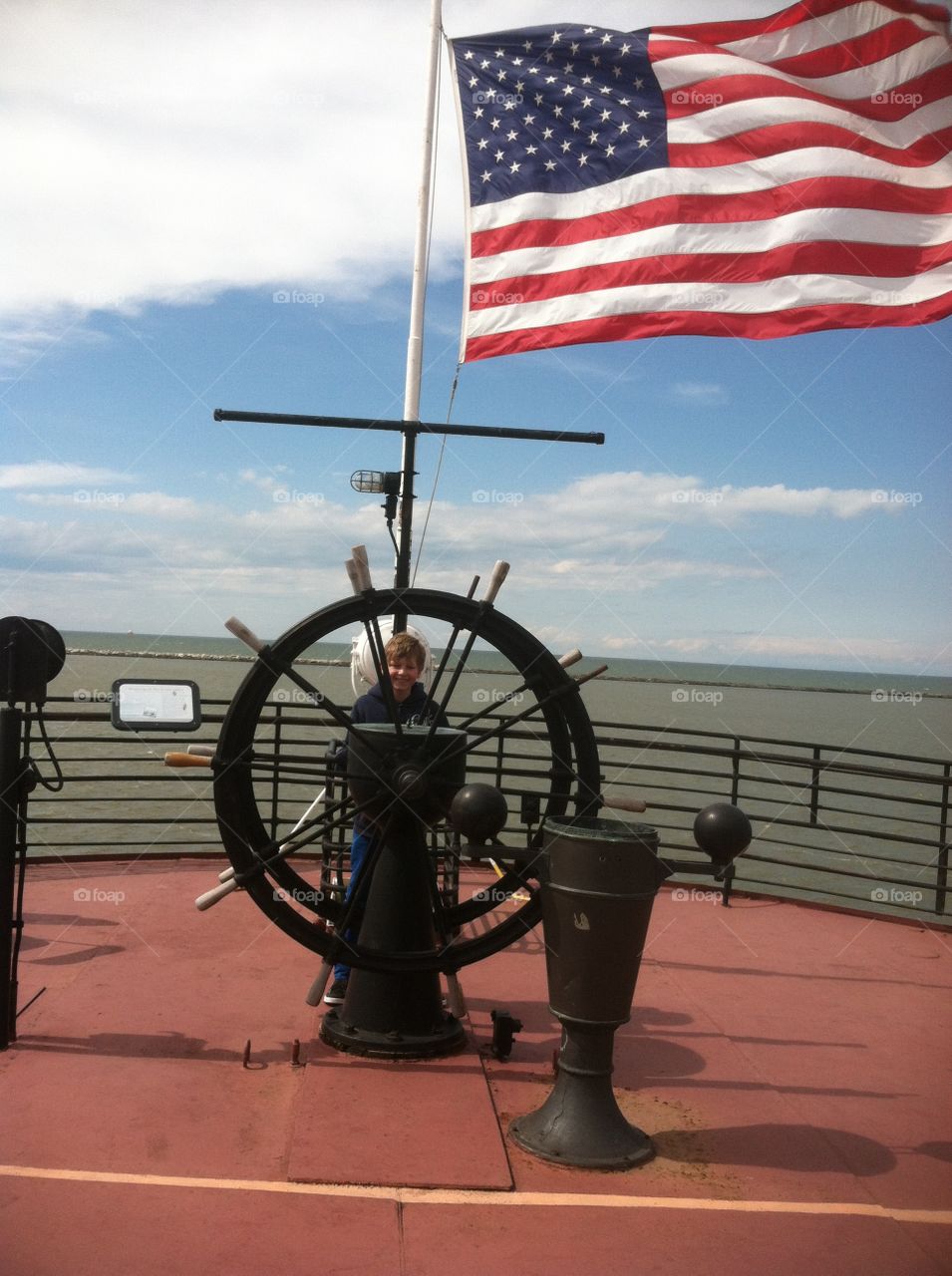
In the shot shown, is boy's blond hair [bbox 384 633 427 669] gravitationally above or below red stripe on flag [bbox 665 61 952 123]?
below

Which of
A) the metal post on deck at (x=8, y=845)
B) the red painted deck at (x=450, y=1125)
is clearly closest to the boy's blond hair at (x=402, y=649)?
the metal post on deck at (x=8, y=845)

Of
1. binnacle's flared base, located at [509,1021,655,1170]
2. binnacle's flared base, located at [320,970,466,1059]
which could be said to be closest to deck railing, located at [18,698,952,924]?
binnacle's flared base, located at [320,970,466,1059]

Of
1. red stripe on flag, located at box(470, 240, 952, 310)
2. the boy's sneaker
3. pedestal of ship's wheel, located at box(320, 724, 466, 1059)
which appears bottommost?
the boy's sneaker

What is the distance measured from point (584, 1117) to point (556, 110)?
5.39 m

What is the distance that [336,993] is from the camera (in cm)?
475

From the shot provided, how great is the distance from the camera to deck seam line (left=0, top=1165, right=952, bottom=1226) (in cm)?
311

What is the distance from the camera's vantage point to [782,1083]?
13.6 ft

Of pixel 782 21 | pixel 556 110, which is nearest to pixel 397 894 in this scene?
pixel 556 110

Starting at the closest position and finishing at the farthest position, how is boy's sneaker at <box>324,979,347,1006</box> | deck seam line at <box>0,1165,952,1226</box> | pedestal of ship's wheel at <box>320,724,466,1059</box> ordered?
deck seam line at <box>0,1165,952,1226</box>, pedestal of ship's wheel at <box>320,724,466,1059</box>, boy's sneaker at <box>324,979,347,1006</box>

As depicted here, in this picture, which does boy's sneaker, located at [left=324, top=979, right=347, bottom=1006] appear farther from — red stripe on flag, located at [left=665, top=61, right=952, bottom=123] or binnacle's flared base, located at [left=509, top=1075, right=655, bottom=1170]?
red stripe on flag, located at [left=665, top=61, right=952, bottom=123]

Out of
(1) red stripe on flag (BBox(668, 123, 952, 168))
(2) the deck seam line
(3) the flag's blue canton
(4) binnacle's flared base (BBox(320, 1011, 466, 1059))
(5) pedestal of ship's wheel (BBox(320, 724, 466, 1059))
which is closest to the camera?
(2) the deck seam line

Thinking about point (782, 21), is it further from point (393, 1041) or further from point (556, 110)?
point (393, 1041)

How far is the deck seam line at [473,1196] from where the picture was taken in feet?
10.2

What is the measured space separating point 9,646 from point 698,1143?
2964 millimetres
